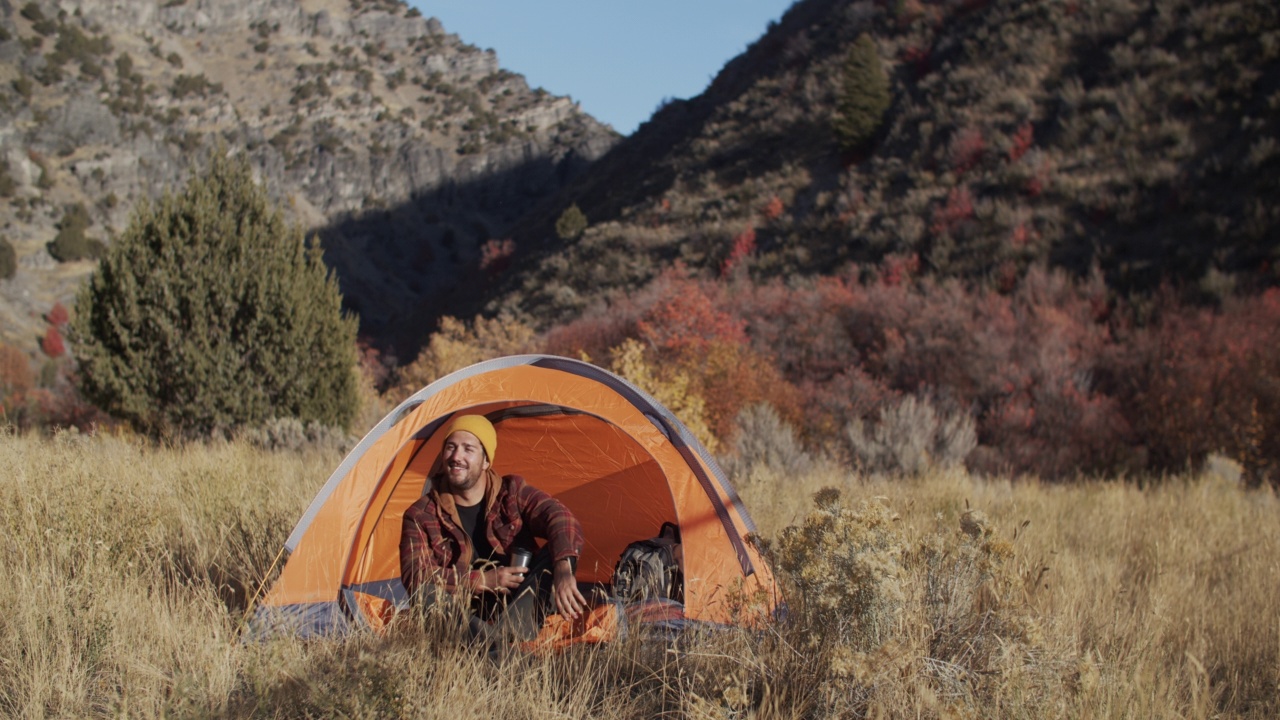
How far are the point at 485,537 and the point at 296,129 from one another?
6417cm

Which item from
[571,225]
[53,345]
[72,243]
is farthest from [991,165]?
[72,243]

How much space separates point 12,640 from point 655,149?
3774 cm

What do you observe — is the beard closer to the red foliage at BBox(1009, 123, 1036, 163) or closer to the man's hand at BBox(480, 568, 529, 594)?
the man's hand at BBox(480, 568, 529, 594)

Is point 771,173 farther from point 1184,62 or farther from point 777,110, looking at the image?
point 1184,62

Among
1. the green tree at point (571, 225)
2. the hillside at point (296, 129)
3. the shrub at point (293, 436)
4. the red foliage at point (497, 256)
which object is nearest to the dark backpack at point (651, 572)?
the shrub at point (293, 436)

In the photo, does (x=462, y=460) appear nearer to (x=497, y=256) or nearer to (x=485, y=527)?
(x=485, y=527)

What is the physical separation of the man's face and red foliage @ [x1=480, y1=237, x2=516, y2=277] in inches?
1316

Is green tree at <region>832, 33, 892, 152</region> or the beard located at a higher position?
green tree at <region>832, 33, 892, 152</region>

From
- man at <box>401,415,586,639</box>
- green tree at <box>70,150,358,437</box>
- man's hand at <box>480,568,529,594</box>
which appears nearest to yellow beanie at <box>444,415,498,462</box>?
man at <box>401,415,586,639</box>

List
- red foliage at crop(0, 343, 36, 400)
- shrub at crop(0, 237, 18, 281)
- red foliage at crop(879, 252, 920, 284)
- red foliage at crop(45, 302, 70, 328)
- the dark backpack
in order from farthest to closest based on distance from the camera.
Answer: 1. red foliage at crop(45, 302, 70, 328)
2. shrub at crop(0, 237, 18, 281)
3. red foliage at crop(0, 343, 36, 400)
4. red foliage at crop(879, 252, 920, 284)
5. the dark backpack

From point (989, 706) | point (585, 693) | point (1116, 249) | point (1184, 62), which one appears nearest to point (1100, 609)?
point (989, 706)

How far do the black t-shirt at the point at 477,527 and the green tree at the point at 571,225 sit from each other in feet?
95.9

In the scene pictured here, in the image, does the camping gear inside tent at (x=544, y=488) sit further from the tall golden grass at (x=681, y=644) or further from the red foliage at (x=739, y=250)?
the red foliage at (x=739, y=250)

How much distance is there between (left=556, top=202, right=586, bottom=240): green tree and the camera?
33188 millimetres
